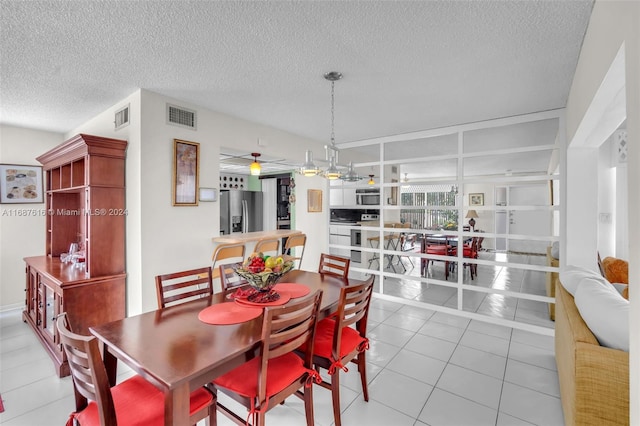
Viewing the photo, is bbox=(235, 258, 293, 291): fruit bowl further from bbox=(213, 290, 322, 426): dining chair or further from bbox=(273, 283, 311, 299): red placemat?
bbox=(213, 290, 322, 426): dining chair

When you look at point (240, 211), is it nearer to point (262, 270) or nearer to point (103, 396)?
point (262, 270)

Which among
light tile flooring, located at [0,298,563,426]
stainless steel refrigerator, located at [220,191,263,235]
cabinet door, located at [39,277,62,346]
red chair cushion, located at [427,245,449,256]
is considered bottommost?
light tile flooring, located at [0,298,563,426]

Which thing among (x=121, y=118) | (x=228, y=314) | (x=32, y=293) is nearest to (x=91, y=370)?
(x=228, y=314)

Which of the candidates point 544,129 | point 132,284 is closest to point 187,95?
point 132,284

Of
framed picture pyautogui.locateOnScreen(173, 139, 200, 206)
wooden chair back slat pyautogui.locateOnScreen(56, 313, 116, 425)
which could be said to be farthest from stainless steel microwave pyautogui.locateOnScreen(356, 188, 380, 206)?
wooden chair back slat pyautogui.locateOnScreen(56, 313, 116, 425)

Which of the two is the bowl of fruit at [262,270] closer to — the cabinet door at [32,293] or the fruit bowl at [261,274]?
the fruit bowl at [261,274]

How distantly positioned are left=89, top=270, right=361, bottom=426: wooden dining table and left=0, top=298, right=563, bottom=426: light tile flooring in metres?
0.82

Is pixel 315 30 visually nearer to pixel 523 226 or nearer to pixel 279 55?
pixel 279 55

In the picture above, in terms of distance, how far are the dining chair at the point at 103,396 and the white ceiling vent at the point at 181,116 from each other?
2268 mm

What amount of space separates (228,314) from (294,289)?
2.10 ft

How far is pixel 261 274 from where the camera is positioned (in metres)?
1.94

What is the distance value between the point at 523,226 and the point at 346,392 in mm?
9194

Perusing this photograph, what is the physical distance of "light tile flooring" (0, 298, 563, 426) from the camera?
2.02 meters

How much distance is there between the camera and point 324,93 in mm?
3000
